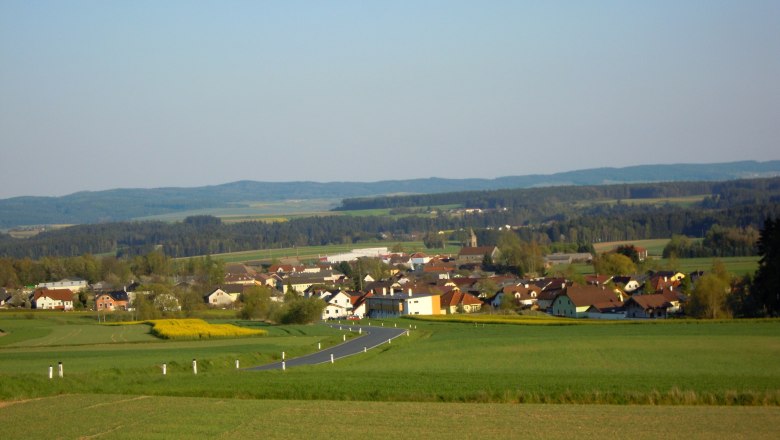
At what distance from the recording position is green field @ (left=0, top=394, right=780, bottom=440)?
15289mm

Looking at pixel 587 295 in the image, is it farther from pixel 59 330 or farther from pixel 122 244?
pixel 122 244

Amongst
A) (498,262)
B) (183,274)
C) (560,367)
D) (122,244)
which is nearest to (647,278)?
(498,262)

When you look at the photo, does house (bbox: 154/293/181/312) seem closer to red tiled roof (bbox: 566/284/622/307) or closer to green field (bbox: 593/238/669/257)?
red tiled roof (bbox: 566/284/622/307)

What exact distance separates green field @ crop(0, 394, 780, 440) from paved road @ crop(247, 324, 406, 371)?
10.5 metres

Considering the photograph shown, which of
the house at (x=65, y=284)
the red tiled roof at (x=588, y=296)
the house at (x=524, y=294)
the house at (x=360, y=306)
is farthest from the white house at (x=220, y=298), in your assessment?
the red tiled roof at (x=588, y=296)

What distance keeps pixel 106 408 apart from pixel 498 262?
311 ft

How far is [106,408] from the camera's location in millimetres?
18562

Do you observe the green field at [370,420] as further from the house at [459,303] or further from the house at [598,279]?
the house at [598,279]

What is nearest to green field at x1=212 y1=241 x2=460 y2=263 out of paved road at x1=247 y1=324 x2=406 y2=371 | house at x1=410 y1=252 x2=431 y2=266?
house at x1=410 y1=252 x2=431 y2=266

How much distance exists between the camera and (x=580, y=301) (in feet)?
230

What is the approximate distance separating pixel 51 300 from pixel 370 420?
76.1 metres

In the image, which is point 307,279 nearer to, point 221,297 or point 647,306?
point 221,297

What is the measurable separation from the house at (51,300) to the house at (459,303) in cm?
3386

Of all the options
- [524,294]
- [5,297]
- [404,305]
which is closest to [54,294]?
[5,297]
